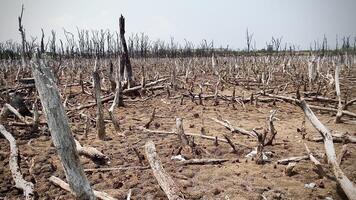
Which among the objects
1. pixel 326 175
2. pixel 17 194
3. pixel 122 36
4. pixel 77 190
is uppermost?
pixel 122 36

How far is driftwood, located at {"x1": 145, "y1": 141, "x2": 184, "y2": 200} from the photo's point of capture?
11.4 feet

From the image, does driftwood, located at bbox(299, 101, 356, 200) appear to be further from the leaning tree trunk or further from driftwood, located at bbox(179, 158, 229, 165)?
the leaning tree trunk

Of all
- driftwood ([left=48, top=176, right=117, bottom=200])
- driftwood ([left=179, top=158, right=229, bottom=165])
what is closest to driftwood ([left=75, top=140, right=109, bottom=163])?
driftwood ([left=48, top=176, right=117, bottom=200])

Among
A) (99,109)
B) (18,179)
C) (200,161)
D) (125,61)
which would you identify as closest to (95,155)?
(18,179)

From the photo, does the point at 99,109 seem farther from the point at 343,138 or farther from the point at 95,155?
the point at 343,138

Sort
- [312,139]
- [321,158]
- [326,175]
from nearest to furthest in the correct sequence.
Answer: [326,175]
[321,158]
[312,139]

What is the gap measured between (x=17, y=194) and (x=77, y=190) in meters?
1.83

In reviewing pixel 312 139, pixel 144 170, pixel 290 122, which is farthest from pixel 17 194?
pixel 290 122

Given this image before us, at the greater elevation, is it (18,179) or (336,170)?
(336,170)

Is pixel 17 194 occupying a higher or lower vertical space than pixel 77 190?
lower

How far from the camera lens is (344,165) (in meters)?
4.54

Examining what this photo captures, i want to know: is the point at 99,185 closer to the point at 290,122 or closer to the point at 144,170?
the point at 144,170

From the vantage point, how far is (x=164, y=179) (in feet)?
12.2

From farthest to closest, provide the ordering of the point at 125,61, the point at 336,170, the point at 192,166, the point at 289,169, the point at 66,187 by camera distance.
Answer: the point at 125,61 → the point at 192,166 → the point at 289,169 → the point at 66,187 → the point at 336,170
